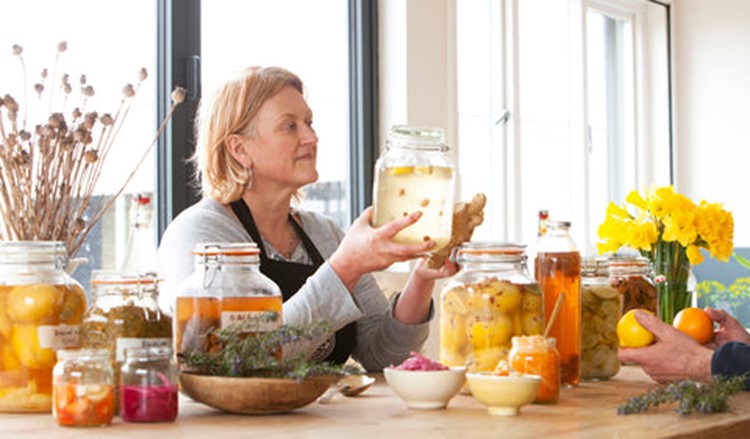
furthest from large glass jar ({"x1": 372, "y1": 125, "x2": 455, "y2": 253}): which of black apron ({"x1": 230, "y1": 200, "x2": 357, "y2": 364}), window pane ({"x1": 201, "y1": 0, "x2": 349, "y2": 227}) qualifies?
window pane ({"x1": 201, "y1": 0, "x2": 349, "y2": 227})

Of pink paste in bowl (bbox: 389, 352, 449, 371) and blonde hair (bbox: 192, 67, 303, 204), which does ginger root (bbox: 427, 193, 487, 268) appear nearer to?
pink paste in bowl (bbox: 389, 352, 449, 371)

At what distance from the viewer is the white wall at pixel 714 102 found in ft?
17.6

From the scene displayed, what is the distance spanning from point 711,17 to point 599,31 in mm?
597

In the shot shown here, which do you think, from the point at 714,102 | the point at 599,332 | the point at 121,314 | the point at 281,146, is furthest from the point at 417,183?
the point at 714,102

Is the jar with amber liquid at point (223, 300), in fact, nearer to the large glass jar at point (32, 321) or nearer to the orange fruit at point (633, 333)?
the large glass jar at point (32, 321)

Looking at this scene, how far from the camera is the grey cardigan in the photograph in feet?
5.62

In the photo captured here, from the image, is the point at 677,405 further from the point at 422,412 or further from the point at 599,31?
the point at 599,31

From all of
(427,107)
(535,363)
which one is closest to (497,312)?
(535,363)

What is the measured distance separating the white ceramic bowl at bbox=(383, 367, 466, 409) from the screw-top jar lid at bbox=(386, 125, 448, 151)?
0.31 meters

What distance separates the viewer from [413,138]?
1.46 metres

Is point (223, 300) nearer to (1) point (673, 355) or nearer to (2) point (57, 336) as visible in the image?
(2) point (57, 336)

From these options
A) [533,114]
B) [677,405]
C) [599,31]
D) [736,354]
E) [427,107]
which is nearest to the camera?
[677,405]

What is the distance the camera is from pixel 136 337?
4.26ft

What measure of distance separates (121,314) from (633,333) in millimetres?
846
